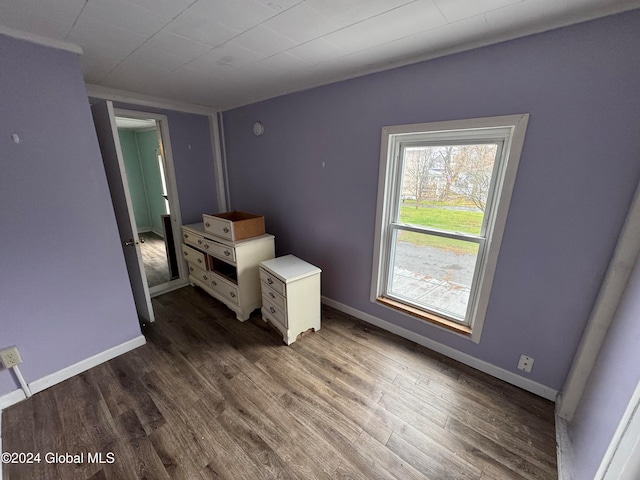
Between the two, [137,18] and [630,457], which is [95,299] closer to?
[137,18]

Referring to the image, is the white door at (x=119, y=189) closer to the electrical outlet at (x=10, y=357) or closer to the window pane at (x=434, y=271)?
the electrical outlet at (x=10, y=357)

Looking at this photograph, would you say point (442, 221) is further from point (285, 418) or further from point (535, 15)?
point (285, 418)

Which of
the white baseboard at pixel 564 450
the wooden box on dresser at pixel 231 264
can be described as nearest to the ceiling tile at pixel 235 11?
the wooden box on dresser at pixel 231 264

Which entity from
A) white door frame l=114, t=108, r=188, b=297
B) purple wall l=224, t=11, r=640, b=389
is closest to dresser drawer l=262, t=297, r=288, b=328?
purple wall l=224, t=11, r=640, b=389

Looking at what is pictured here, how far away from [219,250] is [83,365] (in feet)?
4.20

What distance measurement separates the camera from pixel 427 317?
2010mm

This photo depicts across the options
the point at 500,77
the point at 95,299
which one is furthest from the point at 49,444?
the point at 500,77

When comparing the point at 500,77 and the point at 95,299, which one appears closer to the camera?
the point at 500,77

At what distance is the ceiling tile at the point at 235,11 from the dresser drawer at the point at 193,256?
2.13 metres

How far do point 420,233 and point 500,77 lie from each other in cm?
108

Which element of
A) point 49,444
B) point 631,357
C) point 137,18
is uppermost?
point 137,18

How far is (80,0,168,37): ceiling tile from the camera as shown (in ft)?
3.67

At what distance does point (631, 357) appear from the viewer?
98 centimetres

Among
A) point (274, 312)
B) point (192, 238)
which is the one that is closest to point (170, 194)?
point (192, 238)
